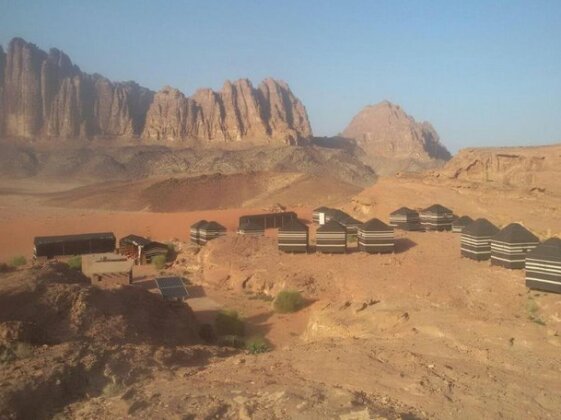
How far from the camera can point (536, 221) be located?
26203 mm

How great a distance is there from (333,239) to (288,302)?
5174 millimetres

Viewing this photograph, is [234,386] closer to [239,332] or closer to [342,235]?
[239,332]

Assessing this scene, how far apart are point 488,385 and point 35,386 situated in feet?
21.4

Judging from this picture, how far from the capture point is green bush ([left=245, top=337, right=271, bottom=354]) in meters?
12.3

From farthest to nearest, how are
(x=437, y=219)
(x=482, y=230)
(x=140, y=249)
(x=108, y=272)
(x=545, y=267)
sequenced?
(x=437, y=219) → (x=140, y=249) → (x=482, y=230) → (x=108, y=272) → (x=545, y=267)

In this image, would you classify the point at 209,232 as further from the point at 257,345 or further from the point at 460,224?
the point at 257,345

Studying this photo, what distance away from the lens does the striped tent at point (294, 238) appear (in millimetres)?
22234

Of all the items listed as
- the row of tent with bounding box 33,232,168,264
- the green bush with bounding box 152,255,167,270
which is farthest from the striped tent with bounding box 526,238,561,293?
the row of tent with bounding box 33,232,168,264

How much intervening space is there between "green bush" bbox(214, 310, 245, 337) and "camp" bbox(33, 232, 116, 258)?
13.7m

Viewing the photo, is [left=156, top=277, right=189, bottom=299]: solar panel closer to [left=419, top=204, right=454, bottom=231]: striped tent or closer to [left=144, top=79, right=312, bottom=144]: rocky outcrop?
[left=419, top=204, right=454, bottom=231]: striped tent

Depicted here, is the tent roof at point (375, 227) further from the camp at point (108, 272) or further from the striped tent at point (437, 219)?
the camp at point (108, 272)

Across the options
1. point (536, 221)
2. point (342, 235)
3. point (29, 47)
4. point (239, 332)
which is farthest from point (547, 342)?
point (29, 47)

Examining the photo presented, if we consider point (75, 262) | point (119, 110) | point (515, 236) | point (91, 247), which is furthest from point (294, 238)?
point (119, 110)

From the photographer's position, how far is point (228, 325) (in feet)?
50.3
